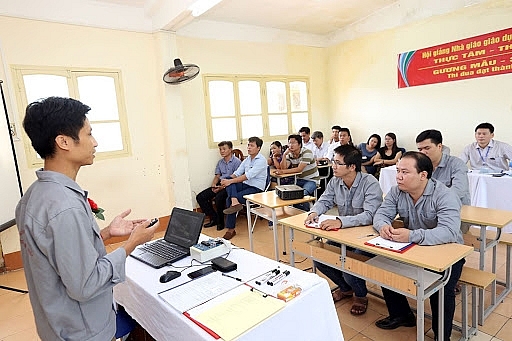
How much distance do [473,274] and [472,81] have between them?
3.86 m

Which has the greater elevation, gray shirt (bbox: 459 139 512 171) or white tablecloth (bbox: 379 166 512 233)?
gray shirt (bbox: 459 139 512 171)

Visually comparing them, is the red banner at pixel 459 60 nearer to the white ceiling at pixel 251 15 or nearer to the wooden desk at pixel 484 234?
the white ceiling at pixel 251 15

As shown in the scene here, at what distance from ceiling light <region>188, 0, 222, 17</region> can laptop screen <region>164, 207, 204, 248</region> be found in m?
2.56

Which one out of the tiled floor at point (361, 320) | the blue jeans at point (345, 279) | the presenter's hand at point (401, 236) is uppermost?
the presenter's hand at point (401, 236)

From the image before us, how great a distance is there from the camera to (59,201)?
37.8 inches

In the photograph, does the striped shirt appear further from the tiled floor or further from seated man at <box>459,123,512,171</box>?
seated man at <box>459,123,512,171</box>

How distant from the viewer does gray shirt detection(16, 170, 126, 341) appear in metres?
0.93

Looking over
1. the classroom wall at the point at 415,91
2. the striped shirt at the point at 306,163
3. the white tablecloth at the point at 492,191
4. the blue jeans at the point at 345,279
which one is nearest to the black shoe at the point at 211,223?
the striped shirt at the point at 306,163

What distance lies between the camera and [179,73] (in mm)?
4105

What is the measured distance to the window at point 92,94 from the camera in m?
3.64

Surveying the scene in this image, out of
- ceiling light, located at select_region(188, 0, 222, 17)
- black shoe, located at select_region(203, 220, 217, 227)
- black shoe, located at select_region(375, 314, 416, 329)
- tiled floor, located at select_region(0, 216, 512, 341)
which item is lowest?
black shoe, located at select_region(203, 220, 217, 227)

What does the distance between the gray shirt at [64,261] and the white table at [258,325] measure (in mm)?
262

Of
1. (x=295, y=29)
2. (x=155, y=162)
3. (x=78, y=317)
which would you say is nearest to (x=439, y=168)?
(x=78, y=317)

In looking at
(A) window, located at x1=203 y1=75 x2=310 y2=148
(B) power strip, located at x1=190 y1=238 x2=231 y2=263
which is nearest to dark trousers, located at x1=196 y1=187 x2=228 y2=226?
(A) window, located at x1=203 y1=75 x2=310 y2=148
